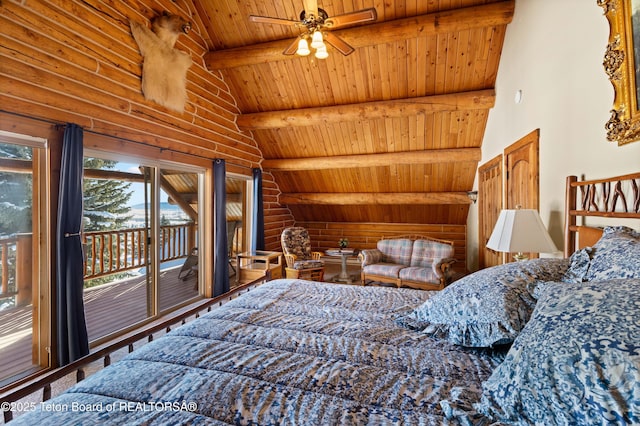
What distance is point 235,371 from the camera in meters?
1.17

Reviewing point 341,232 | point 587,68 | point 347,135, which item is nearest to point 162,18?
point 347,135

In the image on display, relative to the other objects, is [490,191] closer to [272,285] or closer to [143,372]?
[272,285]

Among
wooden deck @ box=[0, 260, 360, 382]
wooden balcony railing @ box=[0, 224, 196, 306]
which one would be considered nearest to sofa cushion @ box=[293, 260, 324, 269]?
wooden deck @ box=[0, 260, 360, 382]

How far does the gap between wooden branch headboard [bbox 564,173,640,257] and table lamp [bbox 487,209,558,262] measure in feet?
0.51

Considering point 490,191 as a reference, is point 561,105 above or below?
above

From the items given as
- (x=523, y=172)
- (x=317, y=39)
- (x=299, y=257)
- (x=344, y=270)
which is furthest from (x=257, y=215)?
(x=523, y=172)

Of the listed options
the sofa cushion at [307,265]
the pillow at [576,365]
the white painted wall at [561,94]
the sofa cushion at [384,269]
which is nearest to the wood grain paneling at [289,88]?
the white painted wall at [561,94]

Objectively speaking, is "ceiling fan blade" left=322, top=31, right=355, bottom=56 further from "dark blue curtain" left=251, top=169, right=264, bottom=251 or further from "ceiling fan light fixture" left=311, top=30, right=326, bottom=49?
"dark blue curtain" left=251, top=169, right=264, bottom=251

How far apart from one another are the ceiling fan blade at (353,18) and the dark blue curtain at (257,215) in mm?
3378

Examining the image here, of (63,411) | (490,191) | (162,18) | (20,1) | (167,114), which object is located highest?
(162,18)

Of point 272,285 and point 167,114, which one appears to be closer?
point 272,285

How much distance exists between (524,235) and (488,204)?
2.47 metres

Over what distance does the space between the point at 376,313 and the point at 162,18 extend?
3945 mm

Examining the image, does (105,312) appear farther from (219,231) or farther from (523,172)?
(523,172)
